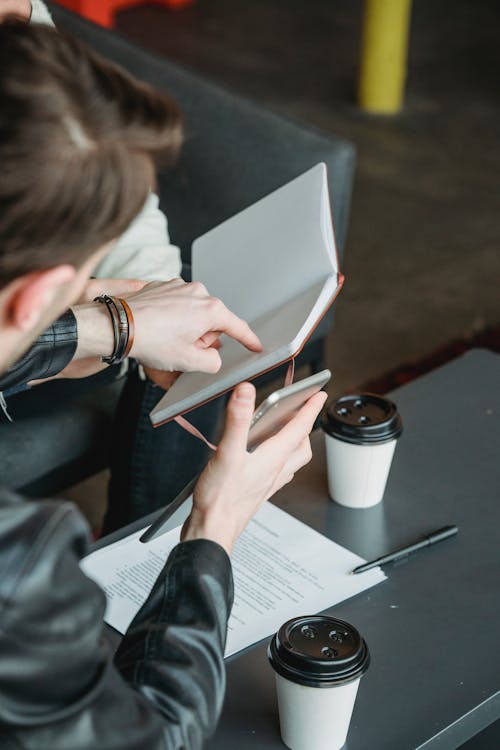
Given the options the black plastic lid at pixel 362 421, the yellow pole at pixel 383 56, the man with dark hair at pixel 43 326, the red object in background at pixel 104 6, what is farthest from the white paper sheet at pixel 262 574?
the red object in background at pixel 104 6

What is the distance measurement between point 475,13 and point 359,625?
16.9 ft

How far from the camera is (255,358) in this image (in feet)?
3.98

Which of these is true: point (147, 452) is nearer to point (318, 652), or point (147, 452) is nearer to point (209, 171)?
point (209, 171)

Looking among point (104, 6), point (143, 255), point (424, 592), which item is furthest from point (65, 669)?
point (104, 6)

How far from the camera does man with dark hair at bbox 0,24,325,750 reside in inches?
29.0

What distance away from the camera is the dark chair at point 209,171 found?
1.84 metres

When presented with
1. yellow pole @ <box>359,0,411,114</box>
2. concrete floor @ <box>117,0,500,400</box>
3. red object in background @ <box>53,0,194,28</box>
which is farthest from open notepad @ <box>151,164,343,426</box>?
red object in background @ <box>53,0,194,28</box>

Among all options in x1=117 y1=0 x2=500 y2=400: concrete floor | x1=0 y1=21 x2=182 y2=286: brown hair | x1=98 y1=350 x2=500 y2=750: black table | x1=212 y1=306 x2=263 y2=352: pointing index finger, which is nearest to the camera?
x1=0 y1=21 x2=182 y2=286: brown hair

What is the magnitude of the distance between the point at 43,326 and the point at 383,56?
3816 mm

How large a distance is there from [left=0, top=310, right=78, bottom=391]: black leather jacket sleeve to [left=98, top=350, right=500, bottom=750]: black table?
0.34 m

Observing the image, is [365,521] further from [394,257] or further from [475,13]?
[475,13]

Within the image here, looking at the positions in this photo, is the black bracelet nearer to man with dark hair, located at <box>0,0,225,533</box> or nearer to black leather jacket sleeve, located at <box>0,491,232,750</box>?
man with dark hair, located at <box>0,0,225,533</box>

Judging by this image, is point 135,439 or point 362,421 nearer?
point 362,421

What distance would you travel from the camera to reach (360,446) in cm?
130
